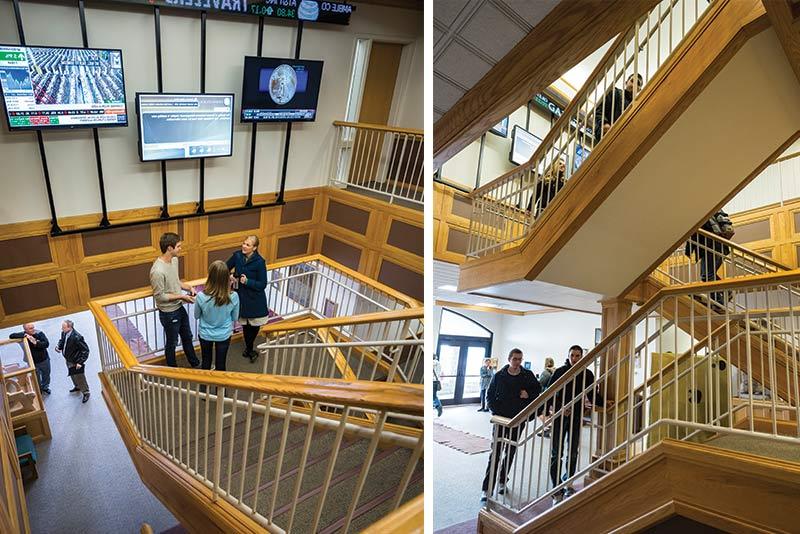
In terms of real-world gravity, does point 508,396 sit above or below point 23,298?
below

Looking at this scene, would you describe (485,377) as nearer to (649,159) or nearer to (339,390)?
(339,390)

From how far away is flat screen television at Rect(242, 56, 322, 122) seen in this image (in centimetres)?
176

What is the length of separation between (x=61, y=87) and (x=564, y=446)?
2.00 m

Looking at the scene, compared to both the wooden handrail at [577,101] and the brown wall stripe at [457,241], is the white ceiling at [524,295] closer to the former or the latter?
the brown wall stripe at [457,241]

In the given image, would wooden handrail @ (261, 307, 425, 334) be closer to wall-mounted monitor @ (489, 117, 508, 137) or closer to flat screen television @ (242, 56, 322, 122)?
flat screen television @ (242, 56, 322, 122)

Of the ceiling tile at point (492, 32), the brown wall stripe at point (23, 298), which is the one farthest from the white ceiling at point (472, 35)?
the brown wall stripe at point (23, 298)

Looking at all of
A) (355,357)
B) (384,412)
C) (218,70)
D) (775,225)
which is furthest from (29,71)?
(775,225)

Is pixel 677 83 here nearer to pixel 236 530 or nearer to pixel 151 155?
pixel 151 155

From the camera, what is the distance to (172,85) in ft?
5.64

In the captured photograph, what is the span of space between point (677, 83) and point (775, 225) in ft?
7.33

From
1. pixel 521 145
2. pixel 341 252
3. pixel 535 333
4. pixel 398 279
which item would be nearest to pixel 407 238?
pixel 398 279

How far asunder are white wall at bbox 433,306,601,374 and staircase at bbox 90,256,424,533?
0.27 meters

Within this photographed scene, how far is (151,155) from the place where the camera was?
176 centimetres

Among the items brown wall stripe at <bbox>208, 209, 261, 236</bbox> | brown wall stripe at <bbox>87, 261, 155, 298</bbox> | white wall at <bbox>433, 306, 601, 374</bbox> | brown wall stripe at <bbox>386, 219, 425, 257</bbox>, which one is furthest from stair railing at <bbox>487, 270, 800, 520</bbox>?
brown wall stripe at <bbox>87, 261, 155, 298</bbox>
